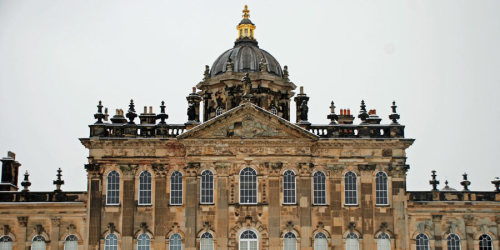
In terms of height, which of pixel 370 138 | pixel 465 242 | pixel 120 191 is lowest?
pixel 465 242

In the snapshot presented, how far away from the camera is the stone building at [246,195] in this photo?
43375 millimetres

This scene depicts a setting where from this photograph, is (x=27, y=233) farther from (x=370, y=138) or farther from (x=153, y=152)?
(x=370, y=138)

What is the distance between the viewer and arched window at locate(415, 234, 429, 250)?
146 ft

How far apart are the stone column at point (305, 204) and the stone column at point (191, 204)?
5.66m

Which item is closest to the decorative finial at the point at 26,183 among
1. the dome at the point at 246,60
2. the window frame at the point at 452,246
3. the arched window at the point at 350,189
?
the dome at the point at 246,60

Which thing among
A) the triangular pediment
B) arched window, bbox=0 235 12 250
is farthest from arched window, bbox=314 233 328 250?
arched window, bbox=0 235 12 250

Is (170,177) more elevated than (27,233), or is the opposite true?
(170,177)

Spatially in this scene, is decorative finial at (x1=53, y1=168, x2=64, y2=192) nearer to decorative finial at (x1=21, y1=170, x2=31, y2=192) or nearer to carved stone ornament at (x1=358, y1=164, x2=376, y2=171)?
decorative finial at (x1=21, y1=170, x2=31, y2=192)

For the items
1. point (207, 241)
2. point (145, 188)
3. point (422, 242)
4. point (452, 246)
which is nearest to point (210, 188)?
point (207, 241)

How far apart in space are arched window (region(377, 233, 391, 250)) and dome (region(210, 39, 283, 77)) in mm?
14148

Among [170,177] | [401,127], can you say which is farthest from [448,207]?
[170,177]

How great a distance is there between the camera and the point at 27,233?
147 feet

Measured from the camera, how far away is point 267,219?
142 ft

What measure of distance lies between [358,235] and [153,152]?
40.1 ft
